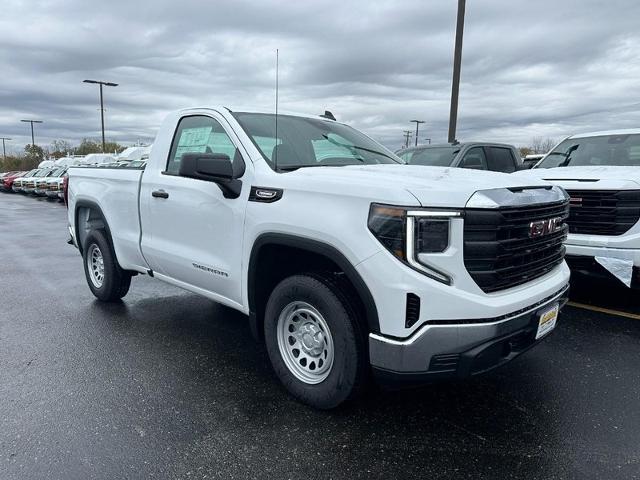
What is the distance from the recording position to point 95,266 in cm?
585

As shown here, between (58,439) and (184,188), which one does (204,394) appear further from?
(184,188)

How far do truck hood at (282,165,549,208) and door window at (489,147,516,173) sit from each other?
20.5 feet

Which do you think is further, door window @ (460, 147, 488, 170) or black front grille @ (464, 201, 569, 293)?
door window @ (460, 147, 488, 170)

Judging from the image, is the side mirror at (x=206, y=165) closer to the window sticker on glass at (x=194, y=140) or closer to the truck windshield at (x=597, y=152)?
the window sticker on glass at (x=194, y=140)

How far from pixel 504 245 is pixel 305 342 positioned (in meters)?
1.39

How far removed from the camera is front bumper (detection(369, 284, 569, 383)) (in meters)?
2.61

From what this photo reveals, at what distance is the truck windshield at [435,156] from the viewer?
8688 mm

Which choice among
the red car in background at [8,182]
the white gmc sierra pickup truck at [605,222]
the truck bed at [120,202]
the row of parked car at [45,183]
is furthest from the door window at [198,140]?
the red car in background at [8,182]

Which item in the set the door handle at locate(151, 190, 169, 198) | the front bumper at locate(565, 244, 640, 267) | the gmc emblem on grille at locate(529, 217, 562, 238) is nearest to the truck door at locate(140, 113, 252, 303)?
the door handle at locate(151, 190, 169, 198)

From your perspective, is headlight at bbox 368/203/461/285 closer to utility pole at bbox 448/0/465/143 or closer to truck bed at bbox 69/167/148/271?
truck bed at bbox 69/167/148/271

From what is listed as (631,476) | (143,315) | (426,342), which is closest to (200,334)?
(143,315)

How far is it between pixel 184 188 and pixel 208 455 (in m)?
2.12

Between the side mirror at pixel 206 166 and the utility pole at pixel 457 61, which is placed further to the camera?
the utility pole at pixel 457 61

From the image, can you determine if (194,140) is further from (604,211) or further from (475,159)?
(475,159)
